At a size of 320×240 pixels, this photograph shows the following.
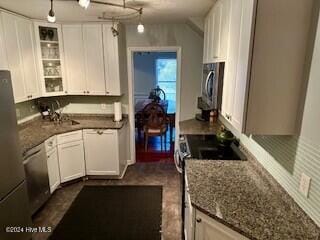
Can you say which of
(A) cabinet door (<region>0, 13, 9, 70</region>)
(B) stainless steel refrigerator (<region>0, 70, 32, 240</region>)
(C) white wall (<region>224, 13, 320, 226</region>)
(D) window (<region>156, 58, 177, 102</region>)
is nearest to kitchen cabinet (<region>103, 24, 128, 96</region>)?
(A) cabinet door (<region>0, 13, 9, 70</region>)

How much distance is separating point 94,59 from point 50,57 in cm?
63

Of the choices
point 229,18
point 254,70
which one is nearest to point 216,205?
point 254,70

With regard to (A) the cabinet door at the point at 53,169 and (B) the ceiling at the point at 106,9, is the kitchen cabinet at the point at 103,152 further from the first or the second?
(B) the ceiling at the point at 106,9

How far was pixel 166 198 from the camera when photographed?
3.14 m

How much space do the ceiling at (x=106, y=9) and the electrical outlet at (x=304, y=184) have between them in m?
1.91

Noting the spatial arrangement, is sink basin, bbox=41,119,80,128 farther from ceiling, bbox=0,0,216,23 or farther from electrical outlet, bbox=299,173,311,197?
electrical outlet, bbox=299,173,311,197

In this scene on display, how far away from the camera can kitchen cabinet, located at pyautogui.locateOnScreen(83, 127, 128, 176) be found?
3455 mm

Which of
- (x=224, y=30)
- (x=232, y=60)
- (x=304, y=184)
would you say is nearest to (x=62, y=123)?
(x=224, y=30)

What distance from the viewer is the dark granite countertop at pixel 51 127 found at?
2.75 m

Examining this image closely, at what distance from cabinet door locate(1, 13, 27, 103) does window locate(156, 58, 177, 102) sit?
529cm

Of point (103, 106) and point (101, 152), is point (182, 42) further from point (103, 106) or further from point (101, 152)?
point (101, 152)

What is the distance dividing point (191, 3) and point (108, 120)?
7.08ft

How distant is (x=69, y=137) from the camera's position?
331 cm

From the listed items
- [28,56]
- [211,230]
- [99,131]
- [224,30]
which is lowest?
[211,230]
